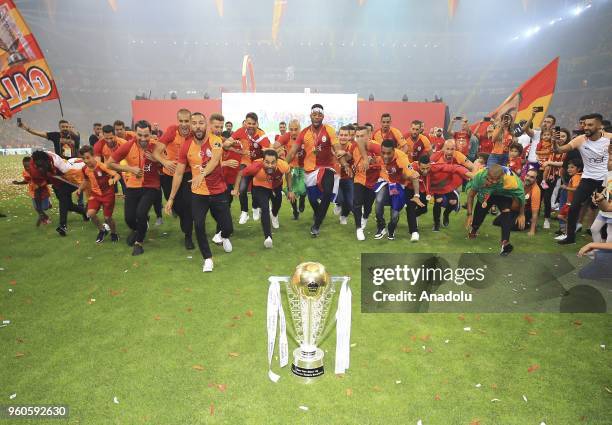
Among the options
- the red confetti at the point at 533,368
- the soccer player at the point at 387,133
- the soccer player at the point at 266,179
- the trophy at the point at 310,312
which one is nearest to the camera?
the trophy at the point at 310,312

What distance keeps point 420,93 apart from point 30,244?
46.2 metres

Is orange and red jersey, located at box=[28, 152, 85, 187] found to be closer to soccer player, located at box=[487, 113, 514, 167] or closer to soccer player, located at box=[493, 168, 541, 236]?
soccer player, located at box=[493, 168, 541, 236]

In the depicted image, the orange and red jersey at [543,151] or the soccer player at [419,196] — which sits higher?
the orange and red jersey at [543,151]

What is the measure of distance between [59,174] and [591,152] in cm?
887

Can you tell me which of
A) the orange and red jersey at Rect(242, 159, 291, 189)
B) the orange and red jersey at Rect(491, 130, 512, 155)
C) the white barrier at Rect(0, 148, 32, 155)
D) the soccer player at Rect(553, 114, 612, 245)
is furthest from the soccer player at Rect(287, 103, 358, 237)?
the white barrier at Rect(0, 148, 32, 155)

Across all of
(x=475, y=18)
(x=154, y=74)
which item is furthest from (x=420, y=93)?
(x=154, y=74)

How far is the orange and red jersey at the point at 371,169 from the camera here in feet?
22.5

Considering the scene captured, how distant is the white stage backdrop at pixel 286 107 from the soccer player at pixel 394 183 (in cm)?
1507

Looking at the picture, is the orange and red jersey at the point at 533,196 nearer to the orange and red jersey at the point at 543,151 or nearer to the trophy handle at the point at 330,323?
the orange and red jersey at the point at 543,151

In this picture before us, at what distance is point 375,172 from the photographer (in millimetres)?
6941

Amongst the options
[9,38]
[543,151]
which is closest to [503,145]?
[543,151]

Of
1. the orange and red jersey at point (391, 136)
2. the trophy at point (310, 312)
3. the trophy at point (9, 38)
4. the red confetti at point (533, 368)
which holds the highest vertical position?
the trophy at point (9, 38)

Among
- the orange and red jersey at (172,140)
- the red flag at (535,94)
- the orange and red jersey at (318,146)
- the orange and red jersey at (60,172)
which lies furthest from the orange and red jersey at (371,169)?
the red flag at (535,94)

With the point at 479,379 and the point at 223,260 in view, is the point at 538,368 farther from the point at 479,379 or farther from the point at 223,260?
the point at 223,260
